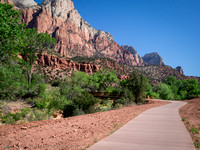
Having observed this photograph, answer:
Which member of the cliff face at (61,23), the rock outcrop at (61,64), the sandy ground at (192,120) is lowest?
the sandy ground at (192,120)

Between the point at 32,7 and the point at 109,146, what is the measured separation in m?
193

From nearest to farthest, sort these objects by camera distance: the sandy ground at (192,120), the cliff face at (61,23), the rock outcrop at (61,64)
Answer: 1. the sandy ground at (192,120)
2. the rock outcrop at (61,64)
3. the cliff face at (61,23)

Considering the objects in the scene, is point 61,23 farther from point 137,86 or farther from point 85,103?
point 85,103

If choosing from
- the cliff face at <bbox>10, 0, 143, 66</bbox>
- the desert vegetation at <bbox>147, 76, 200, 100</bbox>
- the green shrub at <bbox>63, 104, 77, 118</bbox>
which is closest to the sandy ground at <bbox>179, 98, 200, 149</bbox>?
the green shrub at <bbox>63, 104, 77, 118</bbox>

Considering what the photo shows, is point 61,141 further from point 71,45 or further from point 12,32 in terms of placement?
point 71,45

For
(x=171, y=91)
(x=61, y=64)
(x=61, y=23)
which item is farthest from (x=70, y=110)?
(x=61, y=23)

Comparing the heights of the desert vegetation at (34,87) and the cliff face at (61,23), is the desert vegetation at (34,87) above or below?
below

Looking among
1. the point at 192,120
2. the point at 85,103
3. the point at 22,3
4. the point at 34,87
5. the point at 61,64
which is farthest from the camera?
the point at 22,3

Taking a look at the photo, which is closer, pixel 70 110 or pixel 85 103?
pixel 85 103

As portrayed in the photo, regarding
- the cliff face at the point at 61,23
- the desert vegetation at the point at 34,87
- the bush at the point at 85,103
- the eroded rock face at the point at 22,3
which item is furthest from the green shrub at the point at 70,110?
the eroded rock face at the point at 22,3

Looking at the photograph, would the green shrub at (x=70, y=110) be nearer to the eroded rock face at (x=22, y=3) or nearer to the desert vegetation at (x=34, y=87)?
the desert vegetation at (x=34, y=87)

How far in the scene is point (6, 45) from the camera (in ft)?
33.8

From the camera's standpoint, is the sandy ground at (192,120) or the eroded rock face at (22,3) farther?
the eroded rock face at (22,3)

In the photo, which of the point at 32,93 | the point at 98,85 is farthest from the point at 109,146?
the point at 98,85
